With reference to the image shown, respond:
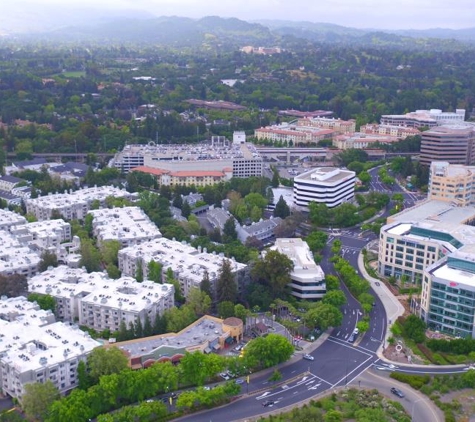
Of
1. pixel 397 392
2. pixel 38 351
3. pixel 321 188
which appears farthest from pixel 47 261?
pixel 321 188

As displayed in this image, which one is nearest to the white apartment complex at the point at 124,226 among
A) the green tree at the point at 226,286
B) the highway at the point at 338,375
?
the green tree at the point at 226,286

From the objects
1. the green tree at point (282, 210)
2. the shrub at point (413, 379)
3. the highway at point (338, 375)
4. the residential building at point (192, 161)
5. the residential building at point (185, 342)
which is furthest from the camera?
the residential building at point (192, 161)

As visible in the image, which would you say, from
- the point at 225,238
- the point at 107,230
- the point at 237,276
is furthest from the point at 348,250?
the point at 107,230

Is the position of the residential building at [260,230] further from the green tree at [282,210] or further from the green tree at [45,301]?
the green tree at [45,301]

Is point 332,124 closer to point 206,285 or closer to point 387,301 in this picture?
point 387,301

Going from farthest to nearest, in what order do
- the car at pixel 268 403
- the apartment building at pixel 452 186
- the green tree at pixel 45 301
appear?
the apartment building at pixel 452 186 < the green tree at pixel 45 301 < the car at pixel 268 403

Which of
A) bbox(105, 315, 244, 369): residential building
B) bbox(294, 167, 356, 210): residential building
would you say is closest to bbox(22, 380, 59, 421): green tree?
bbox(105, 315, 244, 369): residential building

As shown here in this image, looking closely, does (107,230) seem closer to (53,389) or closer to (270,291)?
(270,291)

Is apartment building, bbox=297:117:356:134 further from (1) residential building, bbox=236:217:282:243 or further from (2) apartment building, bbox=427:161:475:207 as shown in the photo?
(1) residential building, bbox=236:217:282:243
